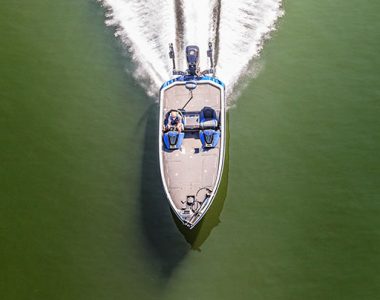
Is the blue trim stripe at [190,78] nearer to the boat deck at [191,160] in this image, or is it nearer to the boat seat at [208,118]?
the boat deck at [191,160]

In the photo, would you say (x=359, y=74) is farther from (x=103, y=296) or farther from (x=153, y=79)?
(x=103, y=296)

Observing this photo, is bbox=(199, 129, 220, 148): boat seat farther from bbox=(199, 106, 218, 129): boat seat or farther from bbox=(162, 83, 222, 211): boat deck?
bbox=(199, 106, 218, 129): boat seat

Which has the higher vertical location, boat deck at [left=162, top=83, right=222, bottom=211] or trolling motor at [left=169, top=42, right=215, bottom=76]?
trolling motor at [left=169, top=42, right=215, bottom=76]

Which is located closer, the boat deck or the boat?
the boat

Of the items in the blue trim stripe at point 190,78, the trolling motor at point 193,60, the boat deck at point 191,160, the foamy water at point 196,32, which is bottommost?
the boat deck at point 191,160

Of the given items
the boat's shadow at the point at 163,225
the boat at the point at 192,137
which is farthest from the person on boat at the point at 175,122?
the boat's shadow at the point at 163,225

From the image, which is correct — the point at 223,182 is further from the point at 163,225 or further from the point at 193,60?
the point at 193,60

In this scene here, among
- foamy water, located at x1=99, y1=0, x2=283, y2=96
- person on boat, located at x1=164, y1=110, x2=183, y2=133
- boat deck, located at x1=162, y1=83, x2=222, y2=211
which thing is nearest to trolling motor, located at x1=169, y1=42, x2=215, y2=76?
boat deck, located at x1=162, y1=83, x2=222, y2=211

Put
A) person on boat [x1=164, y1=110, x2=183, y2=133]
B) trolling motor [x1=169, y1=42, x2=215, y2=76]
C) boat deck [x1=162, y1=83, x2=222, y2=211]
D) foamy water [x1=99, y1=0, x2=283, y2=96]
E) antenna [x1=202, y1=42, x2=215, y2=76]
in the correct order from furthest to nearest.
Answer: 1. foamy water [x1=99, y1=0, x2=283, y2=96]
2. antenna [x1=202, y1=42, x2=215, y2=76]
3. trolling motor [x1=169, y1=42, x2=215, y2=76]
4. person on boat [x1=164, y1=110, x2=183, y2=133]
5. boat deck [x1=162, y1=83, x2=222, y2=211]
